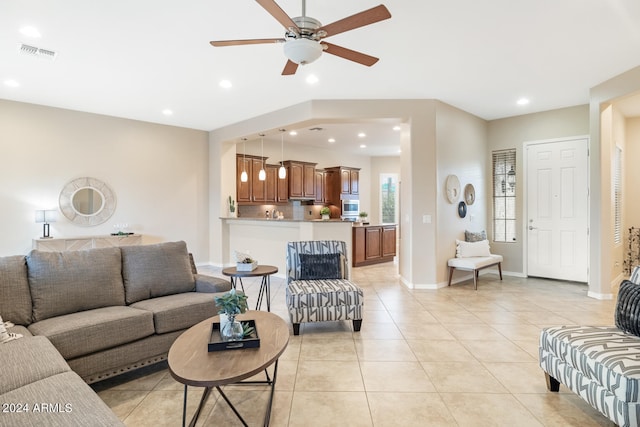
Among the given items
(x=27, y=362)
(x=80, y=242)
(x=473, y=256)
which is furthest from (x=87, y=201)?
(x=473, y=256)

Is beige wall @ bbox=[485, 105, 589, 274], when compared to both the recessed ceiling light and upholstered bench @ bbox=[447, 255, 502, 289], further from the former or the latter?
the recessed ceiling light

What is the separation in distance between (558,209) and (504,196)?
90 cm

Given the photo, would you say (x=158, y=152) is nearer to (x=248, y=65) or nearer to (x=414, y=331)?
(x=248, y=65)

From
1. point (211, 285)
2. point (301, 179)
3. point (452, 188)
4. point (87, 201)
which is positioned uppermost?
point (301, 179)

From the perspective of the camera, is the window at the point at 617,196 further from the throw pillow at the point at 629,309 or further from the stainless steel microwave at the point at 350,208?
the stainless steel microwave at the point at 350,208

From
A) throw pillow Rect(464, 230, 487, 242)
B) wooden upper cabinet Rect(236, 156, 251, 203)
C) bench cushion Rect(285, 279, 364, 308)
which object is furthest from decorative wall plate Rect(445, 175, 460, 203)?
wooden upper cabinet Rect(236, 156, 251, 203)

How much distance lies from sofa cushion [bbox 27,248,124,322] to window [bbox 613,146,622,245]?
263 inches

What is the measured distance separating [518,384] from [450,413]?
0.72 metres

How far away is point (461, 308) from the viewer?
432 centimetres

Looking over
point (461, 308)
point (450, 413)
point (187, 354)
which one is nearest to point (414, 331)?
point (461, 308)

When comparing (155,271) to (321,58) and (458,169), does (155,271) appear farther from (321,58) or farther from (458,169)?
(458,169)

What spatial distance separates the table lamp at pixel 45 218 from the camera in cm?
527

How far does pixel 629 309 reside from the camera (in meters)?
2.18

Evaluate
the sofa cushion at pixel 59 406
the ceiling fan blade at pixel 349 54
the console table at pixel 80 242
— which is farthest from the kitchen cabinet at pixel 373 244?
the sofa cushion at pixel 59 406
